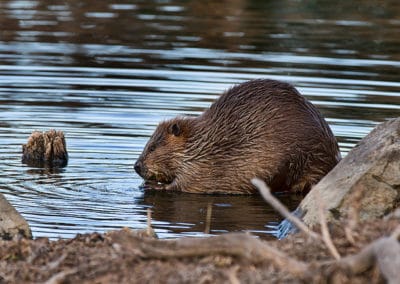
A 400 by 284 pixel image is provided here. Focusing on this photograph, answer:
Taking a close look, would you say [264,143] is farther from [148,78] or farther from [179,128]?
[148,78]

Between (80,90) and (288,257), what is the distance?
9.39 meters

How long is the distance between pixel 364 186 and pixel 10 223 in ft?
7.91

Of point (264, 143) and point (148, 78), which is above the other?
point (264, 143)

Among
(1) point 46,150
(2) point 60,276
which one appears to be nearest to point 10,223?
(2) point 60,276

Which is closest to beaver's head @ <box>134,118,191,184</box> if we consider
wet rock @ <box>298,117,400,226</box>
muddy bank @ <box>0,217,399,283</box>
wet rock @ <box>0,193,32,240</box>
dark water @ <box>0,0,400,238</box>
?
dark water @ <box>0,0,400,238</box>

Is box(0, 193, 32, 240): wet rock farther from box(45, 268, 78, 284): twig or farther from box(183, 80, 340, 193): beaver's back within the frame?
box(183, 80, 340, 193): beaver's back

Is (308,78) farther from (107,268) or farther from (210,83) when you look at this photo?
(107,268)

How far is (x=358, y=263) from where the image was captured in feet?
16.9

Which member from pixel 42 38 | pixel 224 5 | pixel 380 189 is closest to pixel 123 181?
pixel 380 189

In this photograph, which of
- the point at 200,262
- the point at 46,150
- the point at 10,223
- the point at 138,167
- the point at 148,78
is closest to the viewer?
the point at 200,262

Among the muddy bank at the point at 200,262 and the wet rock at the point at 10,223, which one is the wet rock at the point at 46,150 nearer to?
the wet rock at the point at 10,223

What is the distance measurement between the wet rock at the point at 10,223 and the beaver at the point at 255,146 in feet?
8.78

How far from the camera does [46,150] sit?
10797mm

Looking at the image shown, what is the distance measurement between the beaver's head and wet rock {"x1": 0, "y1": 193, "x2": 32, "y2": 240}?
2.90m
